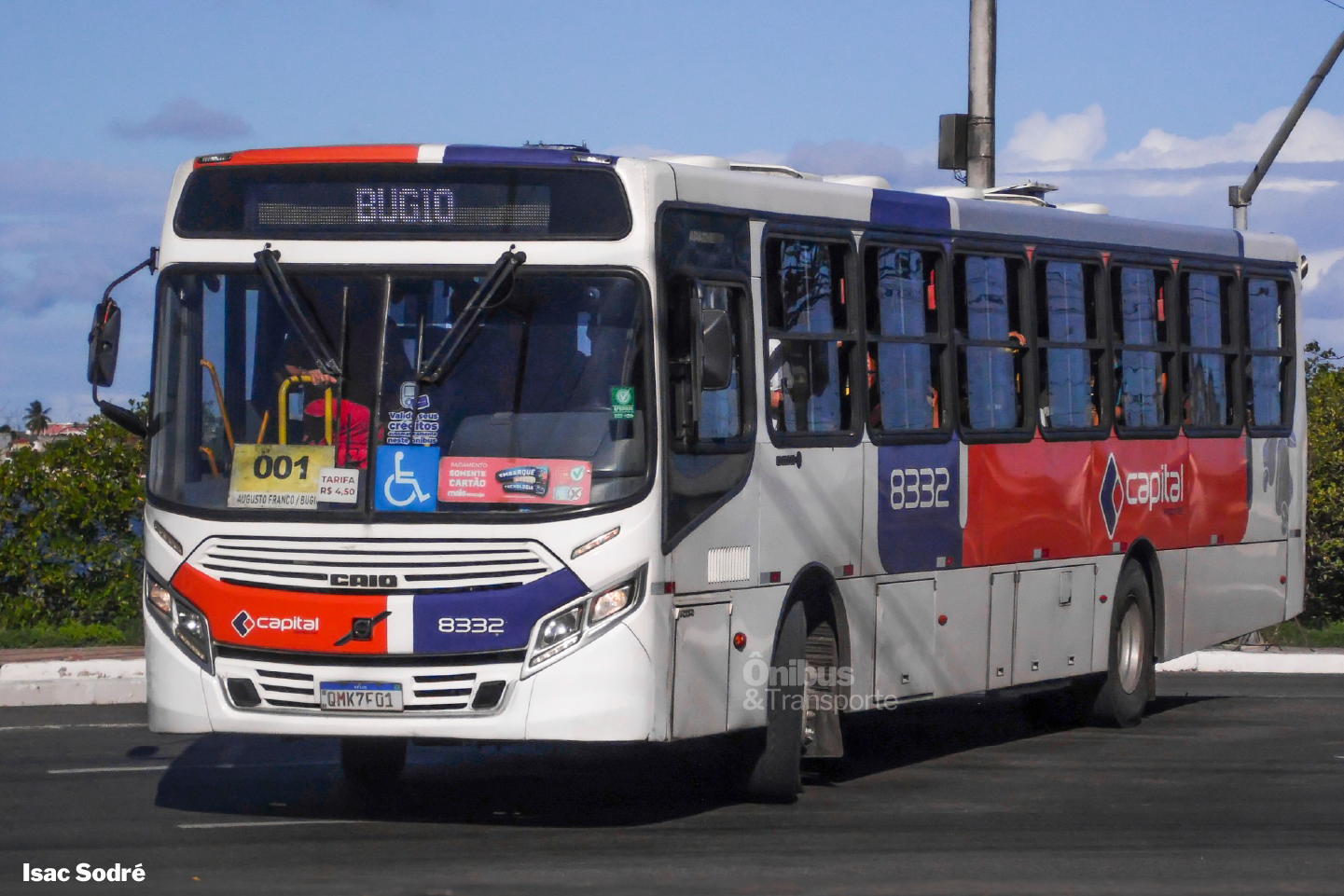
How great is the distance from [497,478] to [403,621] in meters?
0.76

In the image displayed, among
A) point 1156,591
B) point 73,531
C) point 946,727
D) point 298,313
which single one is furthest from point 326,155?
point 73,531

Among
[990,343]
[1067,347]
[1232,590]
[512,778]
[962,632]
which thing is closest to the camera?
[512,778]

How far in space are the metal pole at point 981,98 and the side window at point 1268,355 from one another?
8.76 feet

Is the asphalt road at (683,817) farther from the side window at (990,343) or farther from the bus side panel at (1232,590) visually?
the side window at (990,343)

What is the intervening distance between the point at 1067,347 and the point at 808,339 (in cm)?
329

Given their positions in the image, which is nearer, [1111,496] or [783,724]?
[783,724]

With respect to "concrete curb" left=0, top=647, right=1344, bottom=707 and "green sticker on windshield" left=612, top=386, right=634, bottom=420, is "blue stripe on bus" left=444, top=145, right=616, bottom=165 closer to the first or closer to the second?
"green sticker on windshield" left=612, top=386, right=634, bottom=420

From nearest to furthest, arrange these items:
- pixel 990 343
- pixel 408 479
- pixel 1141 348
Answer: pixel 408 479
pixel 990 343
pixel 1141 348

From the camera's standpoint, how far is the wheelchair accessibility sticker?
31.4 ft

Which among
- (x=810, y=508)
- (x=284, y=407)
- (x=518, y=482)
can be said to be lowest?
(x=810, y=508)

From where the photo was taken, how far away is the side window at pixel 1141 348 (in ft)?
48.2

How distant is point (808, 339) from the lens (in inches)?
444

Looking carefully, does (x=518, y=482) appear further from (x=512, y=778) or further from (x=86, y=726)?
(x=86, y=726)

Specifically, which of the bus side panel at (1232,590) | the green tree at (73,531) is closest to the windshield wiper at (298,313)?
the bus side panel at (1232,590)
